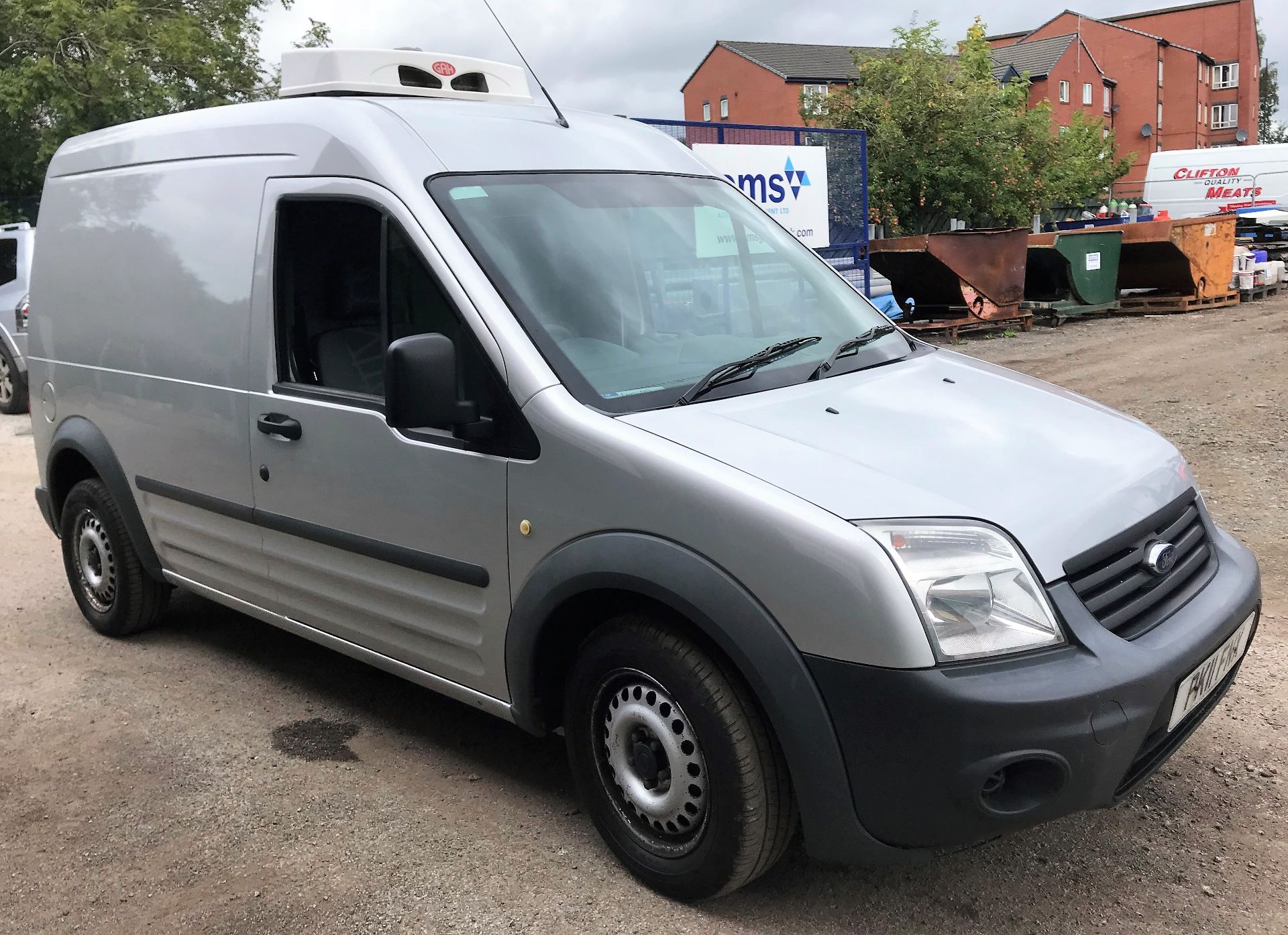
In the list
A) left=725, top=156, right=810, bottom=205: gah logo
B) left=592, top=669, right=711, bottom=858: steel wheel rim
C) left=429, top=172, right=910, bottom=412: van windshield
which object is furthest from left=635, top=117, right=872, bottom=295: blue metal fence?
left=592, top=669, right=711, bottom=858: steel wheel rim

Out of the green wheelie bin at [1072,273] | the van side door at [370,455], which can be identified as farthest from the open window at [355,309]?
the green wheelie bin at [1072,273]

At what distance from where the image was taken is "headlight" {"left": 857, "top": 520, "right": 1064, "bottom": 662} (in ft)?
7.81

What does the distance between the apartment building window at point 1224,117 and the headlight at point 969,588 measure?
233 feet

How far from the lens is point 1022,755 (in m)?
2.36

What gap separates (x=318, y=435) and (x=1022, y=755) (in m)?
2.23

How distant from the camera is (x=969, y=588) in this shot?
7.90ft

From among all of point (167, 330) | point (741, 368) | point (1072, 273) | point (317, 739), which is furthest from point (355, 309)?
point (1072, 273)

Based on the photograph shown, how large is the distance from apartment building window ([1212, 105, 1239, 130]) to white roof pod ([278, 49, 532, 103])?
69630mm

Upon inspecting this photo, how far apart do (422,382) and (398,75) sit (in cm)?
161

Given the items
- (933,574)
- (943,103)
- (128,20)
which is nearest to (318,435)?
(933,574)

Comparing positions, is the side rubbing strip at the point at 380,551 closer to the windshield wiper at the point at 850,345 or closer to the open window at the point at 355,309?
the open window at the point at 355,309

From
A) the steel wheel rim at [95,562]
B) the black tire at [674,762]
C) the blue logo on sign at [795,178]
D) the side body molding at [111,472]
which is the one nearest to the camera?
the black tire at [674,762]

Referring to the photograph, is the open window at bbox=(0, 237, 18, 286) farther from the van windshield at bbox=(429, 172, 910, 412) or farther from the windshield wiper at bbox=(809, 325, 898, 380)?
the windshield wiper at bbox=(809, 325, 898, 380)

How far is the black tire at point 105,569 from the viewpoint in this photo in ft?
15.6
